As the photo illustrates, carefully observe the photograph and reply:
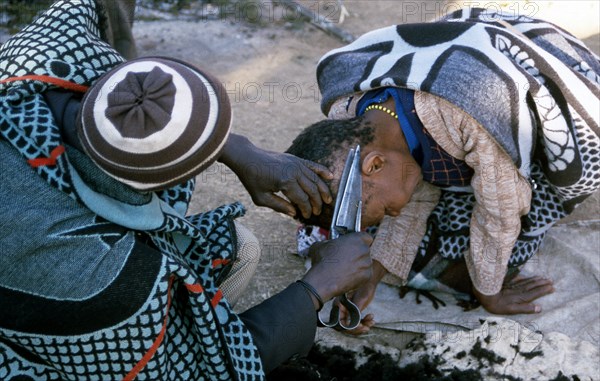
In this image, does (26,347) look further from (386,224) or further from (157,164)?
(386,224)

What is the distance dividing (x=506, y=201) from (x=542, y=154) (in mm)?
332

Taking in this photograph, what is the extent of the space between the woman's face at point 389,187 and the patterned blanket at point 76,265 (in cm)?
71

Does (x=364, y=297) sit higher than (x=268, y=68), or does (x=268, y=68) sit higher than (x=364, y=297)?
(x=364, y=297)

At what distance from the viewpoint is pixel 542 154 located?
261 cm

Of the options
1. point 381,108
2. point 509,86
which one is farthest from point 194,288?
point 509,86

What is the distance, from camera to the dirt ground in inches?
127

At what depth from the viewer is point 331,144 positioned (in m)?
2.33

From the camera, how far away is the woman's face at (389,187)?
234 centimetres

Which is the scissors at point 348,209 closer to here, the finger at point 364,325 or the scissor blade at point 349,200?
the scissor blade at point 349,200

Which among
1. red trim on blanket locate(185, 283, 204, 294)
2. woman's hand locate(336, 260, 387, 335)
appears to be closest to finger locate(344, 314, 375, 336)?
woman's hand locate(336, 260, 387, 335)

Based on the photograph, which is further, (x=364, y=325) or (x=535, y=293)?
(x=535, y=293)

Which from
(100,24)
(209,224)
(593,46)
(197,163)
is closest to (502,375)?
(209,224)

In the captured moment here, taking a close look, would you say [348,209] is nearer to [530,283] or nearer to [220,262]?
[220,262]

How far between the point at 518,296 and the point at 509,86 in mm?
971
